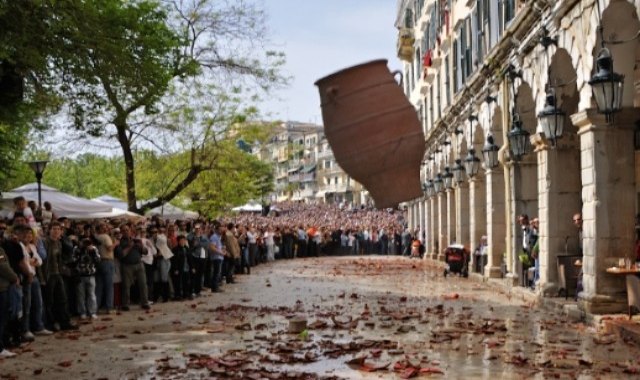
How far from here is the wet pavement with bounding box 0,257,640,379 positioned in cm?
966

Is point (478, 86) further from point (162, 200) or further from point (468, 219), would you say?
point (162, 200)

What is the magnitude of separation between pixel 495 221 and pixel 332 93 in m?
19.1

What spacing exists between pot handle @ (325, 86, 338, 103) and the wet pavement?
472cm

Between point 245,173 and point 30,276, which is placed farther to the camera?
point 245,173

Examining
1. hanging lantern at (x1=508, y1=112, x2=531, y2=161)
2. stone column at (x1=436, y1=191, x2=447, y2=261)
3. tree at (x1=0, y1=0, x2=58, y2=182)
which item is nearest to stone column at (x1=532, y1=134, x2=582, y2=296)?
hanging lantern at (x1=508, y1=112, x2=531, y2=161)

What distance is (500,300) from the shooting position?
61.2 feet

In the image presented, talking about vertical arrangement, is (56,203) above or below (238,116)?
below

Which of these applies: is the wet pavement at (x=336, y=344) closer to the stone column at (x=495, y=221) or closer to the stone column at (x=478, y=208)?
the stone column at (x=495, y=221)

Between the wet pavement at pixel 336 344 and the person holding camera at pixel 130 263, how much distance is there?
0.46 metres

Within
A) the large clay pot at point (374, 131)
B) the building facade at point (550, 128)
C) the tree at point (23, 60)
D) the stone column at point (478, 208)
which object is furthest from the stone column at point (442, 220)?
the large clay pot at point (374, 131)

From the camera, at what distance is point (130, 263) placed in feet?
58.6

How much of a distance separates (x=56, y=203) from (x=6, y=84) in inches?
278

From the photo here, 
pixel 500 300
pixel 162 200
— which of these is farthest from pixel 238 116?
pixel 500 300

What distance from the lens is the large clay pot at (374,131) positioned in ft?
→ 16.0
